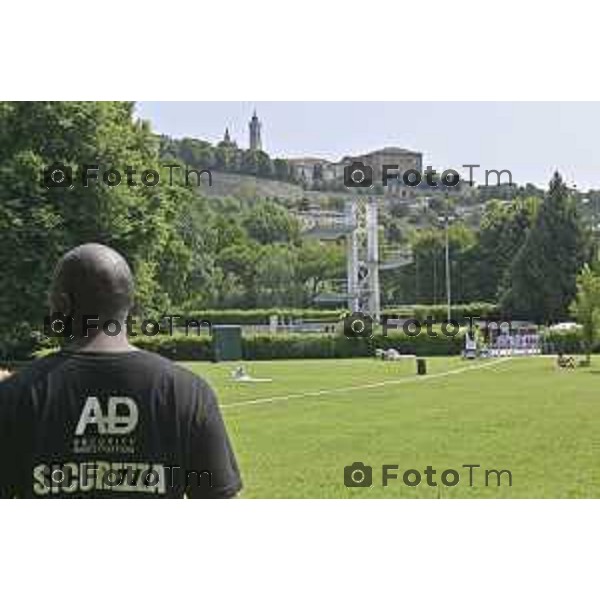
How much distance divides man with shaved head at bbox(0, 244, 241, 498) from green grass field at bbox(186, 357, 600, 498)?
9.68 feet

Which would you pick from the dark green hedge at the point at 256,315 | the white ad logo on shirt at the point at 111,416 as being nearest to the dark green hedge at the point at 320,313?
the dark green hedge at the point at 256,315

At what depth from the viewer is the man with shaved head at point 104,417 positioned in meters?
3.16

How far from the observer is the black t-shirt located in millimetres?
3152

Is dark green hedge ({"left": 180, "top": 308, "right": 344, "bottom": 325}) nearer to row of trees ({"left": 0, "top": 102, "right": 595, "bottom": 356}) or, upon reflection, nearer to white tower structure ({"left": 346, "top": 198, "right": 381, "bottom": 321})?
row of trees ({"left": 0, "top": 102, "right": 595, "bottom": 356})

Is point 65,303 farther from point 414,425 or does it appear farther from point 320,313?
point 320,313

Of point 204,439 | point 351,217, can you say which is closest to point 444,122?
point 351,217

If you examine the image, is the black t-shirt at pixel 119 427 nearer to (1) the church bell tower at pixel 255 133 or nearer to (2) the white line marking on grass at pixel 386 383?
(1) the church bell tower at pixel 255 133

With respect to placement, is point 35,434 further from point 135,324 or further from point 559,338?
point 559,338

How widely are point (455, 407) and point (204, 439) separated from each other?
13.2 ft

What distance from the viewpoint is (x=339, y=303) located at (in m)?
7.28

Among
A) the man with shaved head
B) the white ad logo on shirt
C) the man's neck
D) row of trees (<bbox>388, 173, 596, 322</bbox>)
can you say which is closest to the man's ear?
the man with shaved head
